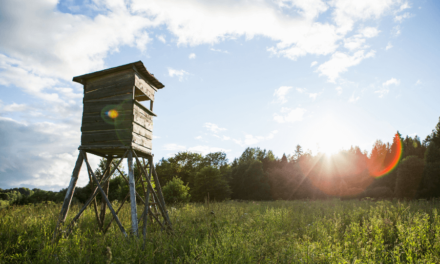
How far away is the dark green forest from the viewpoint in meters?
23.9

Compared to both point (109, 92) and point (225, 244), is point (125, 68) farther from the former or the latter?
point (225, 244)

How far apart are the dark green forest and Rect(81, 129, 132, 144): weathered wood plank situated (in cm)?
1118

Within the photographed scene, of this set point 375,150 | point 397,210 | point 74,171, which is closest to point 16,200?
point 74,171

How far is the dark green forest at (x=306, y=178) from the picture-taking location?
23906 millimetres

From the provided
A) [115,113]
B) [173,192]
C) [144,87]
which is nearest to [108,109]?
[115,113]

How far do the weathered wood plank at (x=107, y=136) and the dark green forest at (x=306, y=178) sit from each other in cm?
1118

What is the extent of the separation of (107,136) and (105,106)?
1.13 m

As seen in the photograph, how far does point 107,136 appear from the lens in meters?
7.69

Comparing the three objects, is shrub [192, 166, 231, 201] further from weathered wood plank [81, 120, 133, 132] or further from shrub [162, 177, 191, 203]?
weathered wood plank [81, 120, 133, 132]

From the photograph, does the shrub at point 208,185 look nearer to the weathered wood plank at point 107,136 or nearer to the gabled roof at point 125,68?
the gabled roof at point 125,68

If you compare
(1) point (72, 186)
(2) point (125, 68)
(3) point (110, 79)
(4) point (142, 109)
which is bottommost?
(1) point (72, 186)

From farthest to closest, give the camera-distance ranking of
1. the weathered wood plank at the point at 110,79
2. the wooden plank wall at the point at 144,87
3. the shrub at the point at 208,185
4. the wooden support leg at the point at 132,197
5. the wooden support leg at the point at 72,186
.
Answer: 1. the shrub at the point at 208,185
2. the wooden plank wall at the point at 144,87
3. the weathered wood plank at the point at 110,79
4. the wooden support leg at the point at 72,186
5. the wooden support leg at the point at 132,197

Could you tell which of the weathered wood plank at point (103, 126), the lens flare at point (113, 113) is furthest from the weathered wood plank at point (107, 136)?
the lens flare at point (113, 113)

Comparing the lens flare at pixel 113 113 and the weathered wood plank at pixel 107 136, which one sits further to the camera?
the lens flare at pixel 113 113
